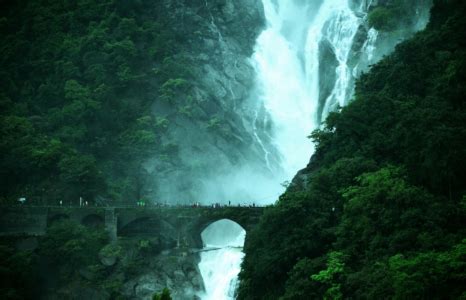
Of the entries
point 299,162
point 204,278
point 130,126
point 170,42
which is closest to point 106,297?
point 204,278

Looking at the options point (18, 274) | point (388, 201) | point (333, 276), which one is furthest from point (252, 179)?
point (333, 276)

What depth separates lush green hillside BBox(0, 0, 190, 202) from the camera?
72.2 m

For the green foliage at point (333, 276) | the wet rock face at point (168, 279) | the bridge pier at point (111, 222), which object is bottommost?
the green foliage at point (333, 276)

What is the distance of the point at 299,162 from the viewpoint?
86312mm

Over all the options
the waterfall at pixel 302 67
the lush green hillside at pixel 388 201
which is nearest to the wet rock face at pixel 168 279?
the lush green hillside at pixel 388 201

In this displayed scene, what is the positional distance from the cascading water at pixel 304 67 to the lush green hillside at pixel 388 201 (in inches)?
1082

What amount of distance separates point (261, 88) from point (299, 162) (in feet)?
53.2

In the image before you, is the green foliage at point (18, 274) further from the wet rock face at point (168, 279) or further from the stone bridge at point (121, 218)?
the wet rock face at point (168, 279)

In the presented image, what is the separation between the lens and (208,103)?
8938 cm

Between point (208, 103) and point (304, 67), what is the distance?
18.1 metres

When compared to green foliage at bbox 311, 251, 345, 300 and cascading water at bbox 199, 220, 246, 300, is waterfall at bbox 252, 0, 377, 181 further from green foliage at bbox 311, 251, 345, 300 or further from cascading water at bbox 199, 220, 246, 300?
green foliage at bbox 311, 251, 345, 300

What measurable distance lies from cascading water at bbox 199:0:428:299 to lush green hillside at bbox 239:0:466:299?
27487mm

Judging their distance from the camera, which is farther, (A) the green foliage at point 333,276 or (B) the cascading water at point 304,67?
(B) the cascading water at point 304,67

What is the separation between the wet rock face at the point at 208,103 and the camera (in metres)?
82.0
